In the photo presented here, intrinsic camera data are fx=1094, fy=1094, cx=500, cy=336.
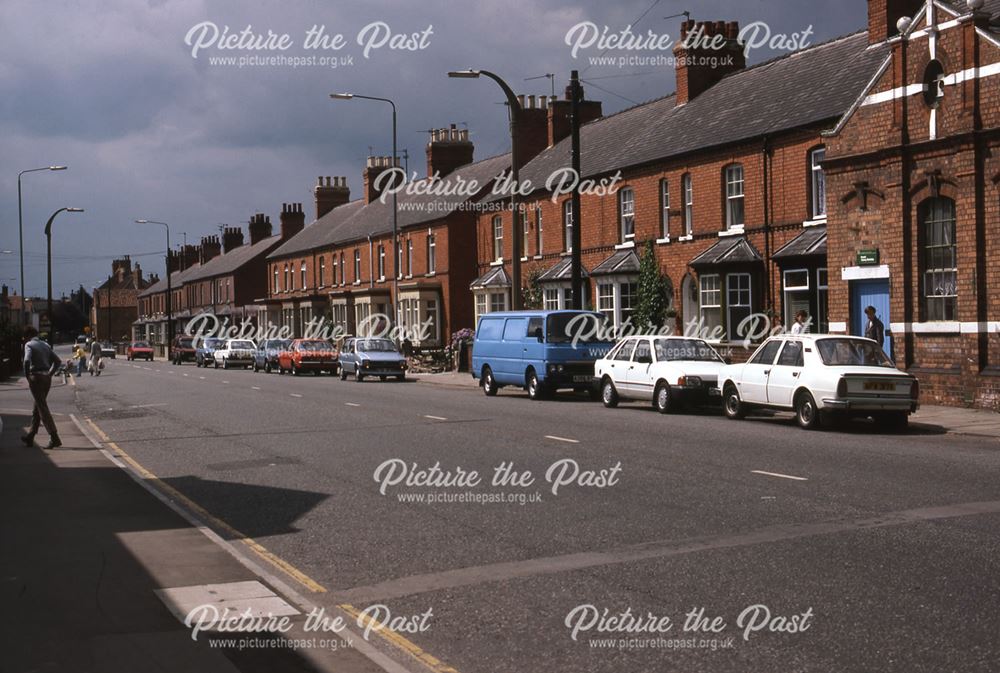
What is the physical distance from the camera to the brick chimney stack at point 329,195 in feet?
263

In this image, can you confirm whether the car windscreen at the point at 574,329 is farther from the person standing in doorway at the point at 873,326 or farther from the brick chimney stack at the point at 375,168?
the brick chimney stack at the point at 375,168

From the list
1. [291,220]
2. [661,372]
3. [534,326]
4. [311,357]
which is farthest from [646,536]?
[291,220]

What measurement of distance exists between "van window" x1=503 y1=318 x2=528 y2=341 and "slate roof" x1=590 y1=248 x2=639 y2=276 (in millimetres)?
7781

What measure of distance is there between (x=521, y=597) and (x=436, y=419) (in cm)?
1377

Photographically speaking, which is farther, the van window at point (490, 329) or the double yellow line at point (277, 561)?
the van window at point (490, 329)

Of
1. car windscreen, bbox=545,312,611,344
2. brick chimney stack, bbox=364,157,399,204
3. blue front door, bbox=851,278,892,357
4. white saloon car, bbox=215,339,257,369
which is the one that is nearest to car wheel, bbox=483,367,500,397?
car windscreen, bbox=545,312,611,344

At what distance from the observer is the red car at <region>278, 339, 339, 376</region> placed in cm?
4703

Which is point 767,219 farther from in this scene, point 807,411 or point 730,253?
point 807,411

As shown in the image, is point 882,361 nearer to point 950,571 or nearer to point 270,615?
point 950,571

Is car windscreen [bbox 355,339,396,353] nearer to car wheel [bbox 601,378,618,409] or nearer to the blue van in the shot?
the blue van

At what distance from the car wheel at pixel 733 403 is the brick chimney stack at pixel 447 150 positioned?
41.3 m

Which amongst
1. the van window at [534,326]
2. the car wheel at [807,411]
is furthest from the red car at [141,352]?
the car wheel at [807,411]

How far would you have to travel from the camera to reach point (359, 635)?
6.53 meters

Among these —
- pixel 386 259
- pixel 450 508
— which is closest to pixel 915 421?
pixel 450 508
